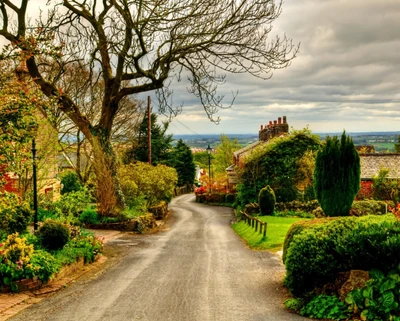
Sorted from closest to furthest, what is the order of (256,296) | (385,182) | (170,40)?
(256,296) → (170,40) → (385,182)

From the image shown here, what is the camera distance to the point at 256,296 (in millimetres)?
10344

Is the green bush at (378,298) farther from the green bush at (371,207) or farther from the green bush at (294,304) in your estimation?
the green bush at (371,207)

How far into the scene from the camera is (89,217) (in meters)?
25.6

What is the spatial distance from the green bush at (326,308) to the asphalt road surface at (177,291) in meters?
0.30

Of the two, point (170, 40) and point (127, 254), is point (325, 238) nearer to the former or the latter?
point (127, 254)

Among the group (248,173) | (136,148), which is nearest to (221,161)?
(136,148)

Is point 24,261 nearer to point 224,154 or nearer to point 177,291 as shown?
point 177,291

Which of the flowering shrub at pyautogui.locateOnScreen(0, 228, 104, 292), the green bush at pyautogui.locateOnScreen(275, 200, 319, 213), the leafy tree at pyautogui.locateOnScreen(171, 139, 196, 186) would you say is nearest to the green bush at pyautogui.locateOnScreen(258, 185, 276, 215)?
the green bush at pyautogui.locateOnScreen(275, 200, 319, 213)

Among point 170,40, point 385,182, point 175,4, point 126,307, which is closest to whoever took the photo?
point 126,307

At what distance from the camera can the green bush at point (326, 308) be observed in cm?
829

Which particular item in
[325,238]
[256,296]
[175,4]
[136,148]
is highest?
[175,4]

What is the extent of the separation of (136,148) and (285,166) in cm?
2035

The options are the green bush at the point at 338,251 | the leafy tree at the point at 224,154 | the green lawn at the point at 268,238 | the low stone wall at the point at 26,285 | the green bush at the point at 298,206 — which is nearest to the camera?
the green bush at the point at 338,251

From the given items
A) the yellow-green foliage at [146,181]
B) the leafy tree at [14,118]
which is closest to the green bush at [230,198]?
the yellow-green foliage at [146,181]
